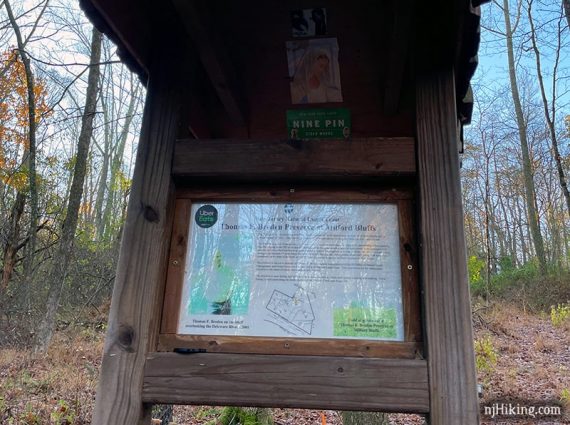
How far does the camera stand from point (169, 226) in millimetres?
1415

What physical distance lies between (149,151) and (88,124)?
7.85 m

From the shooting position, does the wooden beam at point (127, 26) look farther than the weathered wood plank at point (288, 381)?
Yes

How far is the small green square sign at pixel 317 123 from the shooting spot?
162 cm

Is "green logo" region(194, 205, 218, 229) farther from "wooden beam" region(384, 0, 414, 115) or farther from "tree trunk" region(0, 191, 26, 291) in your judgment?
"tree trunk" region(0, 191, 26, 291)

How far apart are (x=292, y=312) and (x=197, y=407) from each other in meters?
4.10

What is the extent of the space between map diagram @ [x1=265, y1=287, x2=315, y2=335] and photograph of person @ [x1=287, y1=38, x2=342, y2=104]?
84 centimetres

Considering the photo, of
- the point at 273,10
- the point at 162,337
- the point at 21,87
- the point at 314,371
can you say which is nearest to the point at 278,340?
the point at 314,371

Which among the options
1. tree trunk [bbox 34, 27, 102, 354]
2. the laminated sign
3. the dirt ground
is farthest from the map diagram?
tree trunk [bbox 34, 27, 102, 354]

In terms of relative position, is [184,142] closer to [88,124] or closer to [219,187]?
[219,187]

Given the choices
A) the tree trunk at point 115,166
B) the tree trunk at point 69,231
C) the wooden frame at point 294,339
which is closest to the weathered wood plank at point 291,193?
the wooden frame at point 294,339

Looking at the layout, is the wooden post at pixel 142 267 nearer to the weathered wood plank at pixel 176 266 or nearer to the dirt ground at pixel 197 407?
the weathered wood plank at pixel 176 266

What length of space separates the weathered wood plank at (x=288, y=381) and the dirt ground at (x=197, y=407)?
337cm

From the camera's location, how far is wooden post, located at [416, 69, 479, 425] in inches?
45.3

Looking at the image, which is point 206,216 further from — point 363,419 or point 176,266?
point 363,419
